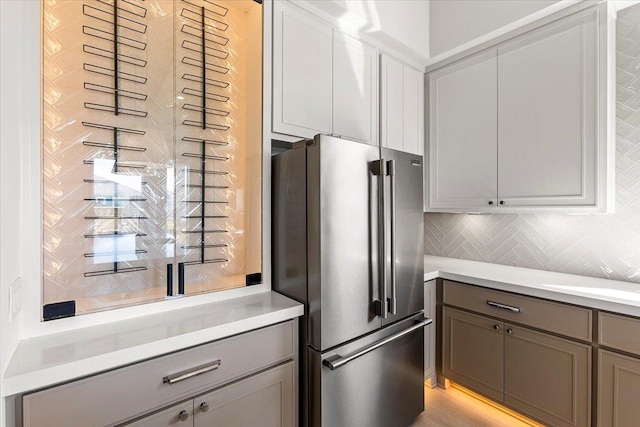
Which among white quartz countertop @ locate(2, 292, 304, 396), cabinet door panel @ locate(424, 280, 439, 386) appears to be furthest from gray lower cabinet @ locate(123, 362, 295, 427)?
cabinet door panel @ locate(424, 280, 439, 386)

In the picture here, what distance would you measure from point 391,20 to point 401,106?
1.97 feet

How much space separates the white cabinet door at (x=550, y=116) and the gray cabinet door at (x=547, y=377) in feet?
2.79

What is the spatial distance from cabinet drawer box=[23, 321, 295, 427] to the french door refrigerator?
245mm

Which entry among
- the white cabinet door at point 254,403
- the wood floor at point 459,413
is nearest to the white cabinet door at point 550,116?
the wood floor at point 459,413

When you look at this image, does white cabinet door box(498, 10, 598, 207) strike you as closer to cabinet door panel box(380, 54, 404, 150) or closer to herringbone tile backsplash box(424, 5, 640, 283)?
herringbone tile backsplash box(424, 5, 640, 283)

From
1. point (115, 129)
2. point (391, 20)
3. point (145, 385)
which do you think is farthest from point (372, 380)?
point (391, 20)

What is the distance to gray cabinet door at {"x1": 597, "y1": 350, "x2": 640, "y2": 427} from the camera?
1.53 metres

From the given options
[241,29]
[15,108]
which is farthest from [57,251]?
[241,29]

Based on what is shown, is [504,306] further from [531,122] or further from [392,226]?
[531,122]

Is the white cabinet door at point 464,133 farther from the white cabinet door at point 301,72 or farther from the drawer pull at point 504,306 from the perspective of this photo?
the white cabinet door at point 301,72

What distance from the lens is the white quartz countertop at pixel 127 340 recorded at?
0.93 metres

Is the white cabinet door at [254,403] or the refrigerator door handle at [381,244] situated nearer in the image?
the white cabinet door at [254,403]

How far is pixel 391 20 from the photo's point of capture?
2.25m

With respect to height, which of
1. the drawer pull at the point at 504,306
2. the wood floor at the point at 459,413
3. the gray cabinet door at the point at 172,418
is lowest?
the wood floor at the point at 459,413
